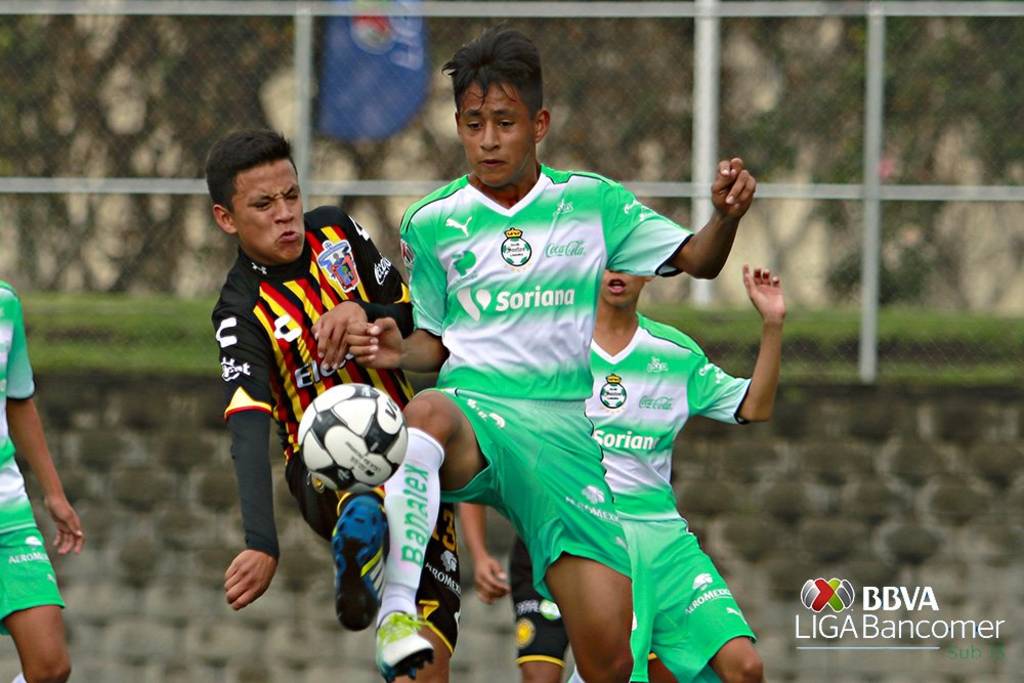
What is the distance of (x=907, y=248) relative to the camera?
10078mm

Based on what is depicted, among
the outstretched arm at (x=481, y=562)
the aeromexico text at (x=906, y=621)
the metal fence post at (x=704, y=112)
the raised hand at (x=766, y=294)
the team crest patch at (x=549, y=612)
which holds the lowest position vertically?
the aeromexico text at (x=906, y=621)

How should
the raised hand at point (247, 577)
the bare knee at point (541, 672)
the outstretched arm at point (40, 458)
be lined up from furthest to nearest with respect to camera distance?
the bare knee at point (541, 672), the outstretched arm at point (40, 458), the raised hand at point (247, 577)

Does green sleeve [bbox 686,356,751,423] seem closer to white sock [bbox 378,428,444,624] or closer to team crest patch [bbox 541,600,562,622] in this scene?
team crest patch [bbox 541,600,562,622]

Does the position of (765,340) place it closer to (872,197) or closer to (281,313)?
(281,313)

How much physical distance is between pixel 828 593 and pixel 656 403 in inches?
107

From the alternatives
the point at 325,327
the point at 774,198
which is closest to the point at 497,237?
the point at 325,327

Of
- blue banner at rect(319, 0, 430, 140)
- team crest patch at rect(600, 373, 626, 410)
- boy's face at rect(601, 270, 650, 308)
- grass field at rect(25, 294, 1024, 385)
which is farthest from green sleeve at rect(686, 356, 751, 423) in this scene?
blue banner at rect(319, 0, 430, 140)

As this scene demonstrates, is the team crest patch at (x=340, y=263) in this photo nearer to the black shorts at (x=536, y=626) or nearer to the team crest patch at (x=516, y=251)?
the team crest patch at (x=516, y=251)

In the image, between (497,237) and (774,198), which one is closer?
(497,237)

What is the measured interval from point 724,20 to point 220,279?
322 cm

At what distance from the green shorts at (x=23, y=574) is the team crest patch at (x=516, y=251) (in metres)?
2.22

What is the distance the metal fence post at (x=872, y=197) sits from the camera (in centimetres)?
1000

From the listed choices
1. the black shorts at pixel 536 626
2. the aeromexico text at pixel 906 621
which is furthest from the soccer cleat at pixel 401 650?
the aeromexico text at pixel 906 621

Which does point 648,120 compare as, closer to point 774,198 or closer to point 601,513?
point 774,198
